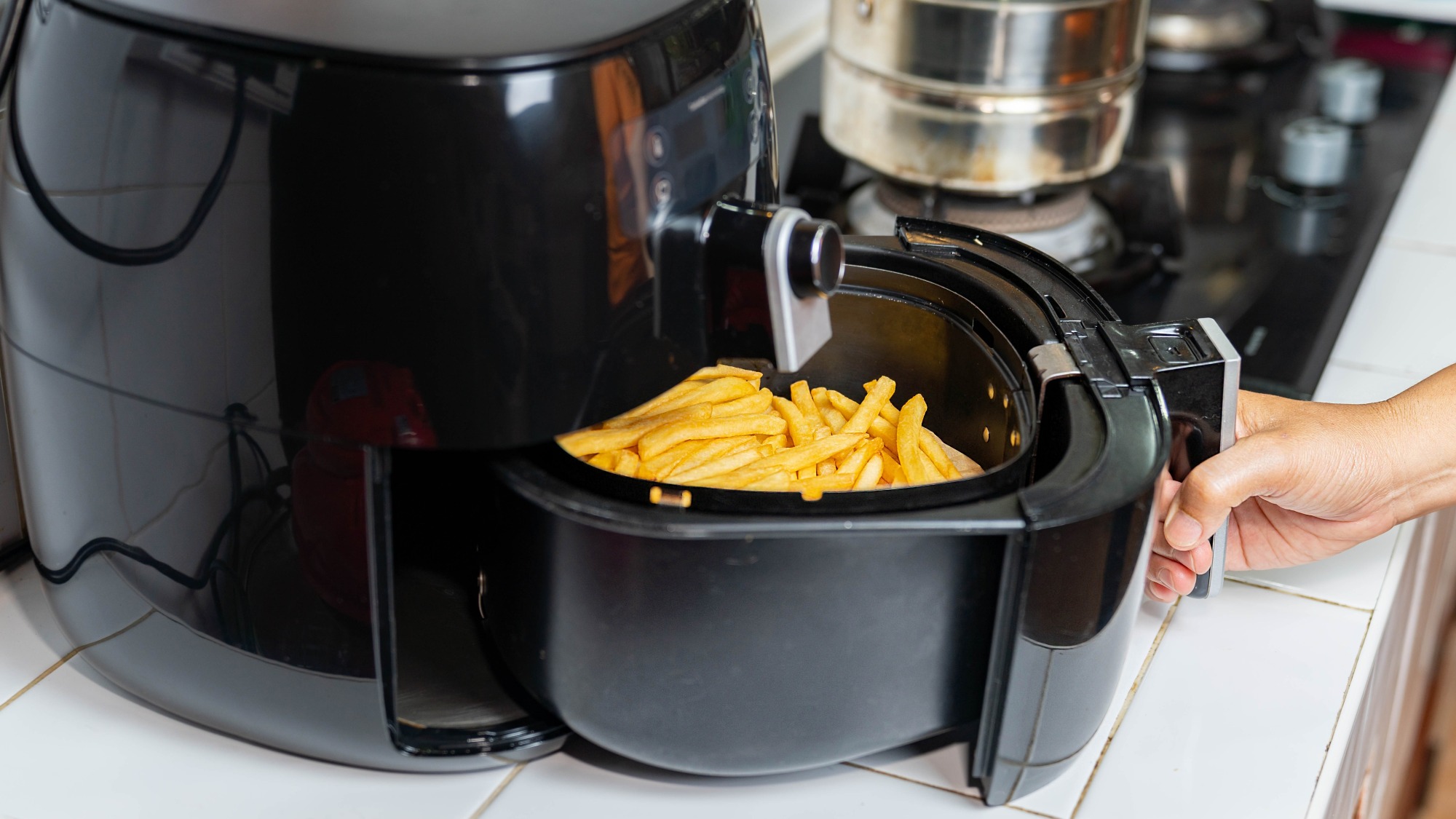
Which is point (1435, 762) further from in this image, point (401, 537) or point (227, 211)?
point (227, 211)

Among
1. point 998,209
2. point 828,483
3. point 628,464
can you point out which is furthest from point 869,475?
point 998,209

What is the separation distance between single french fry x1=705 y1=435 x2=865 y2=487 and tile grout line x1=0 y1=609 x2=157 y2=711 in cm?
31

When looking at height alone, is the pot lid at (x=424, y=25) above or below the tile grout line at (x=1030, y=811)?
above

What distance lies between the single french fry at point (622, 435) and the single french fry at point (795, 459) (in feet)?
0.15

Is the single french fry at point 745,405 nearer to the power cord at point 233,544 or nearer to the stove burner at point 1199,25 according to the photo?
the power cord at point 233,544

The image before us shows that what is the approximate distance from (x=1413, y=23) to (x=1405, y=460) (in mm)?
1368

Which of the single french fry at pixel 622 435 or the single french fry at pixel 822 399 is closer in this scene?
the single french fry at pixel 622 435

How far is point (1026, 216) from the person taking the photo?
49.4 inches

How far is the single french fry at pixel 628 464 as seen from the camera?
67 cm

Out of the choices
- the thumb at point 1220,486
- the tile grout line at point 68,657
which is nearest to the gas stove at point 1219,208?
the thumb at point 1220,486

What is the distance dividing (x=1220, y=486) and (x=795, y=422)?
9.1 inches

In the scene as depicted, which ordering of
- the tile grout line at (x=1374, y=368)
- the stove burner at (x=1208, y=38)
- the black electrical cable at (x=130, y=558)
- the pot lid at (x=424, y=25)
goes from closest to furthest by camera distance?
the pot lid at (x=424, y=25) < the black electrical cable at (x=130, y=558) < the tile grout line at (x=1374, y=368) < the stove burner at (x=1208, y=38)

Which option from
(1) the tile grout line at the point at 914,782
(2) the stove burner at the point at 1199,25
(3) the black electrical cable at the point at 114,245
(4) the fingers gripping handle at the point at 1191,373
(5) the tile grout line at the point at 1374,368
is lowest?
(1) the tile grout line at the point at 914,782

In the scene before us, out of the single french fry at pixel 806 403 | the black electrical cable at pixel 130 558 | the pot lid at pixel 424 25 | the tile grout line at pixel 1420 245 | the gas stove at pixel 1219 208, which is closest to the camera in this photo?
the pot lid at pixel 424 25
